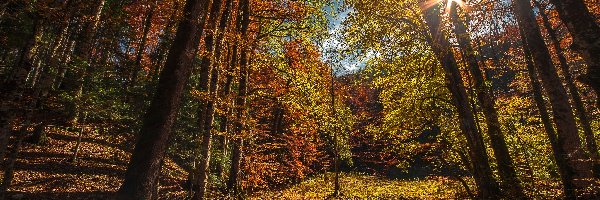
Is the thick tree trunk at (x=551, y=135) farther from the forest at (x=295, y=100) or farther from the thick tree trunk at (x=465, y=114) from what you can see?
the thick tree trunk at (x=465, y=114)

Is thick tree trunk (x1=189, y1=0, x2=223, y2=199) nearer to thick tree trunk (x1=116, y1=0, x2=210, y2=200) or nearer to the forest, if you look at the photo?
the forest

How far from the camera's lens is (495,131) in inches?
450

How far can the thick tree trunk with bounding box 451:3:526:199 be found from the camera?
9.49m

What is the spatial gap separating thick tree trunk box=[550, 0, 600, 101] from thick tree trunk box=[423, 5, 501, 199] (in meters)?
2.95

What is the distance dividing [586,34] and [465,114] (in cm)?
475

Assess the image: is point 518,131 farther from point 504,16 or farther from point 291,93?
point 291,93

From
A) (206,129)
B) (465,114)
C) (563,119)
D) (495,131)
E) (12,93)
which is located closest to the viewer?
(563,119)

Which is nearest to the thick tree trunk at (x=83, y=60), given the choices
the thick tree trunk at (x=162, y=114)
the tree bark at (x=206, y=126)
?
the tree bark at (x=206, y=126)

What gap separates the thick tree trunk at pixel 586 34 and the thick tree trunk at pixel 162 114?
7.48 meters


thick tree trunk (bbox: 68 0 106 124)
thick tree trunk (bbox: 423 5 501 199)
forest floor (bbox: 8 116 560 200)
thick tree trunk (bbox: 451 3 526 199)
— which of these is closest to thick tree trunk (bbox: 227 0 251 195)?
forest floor (bbox: 8 116 560 200)

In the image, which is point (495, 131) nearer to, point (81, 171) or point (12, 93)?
point (12, 93)

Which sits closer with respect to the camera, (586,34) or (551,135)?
(586,34)

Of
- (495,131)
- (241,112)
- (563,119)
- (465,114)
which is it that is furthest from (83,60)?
(563,119)

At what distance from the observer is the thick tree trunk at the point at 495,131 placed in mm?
9492
